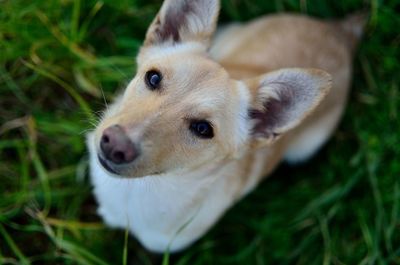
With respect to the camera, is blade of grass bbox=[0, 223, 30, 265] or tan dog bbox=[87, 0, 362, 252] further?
blade of grass bbox=[0, 223, 30, 265]

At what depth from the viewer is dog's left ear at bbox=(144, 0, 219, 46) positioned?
11.1ft

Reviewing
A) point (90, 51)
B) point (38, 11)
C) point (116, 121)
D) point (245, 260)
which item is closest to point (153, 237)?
point (245, 260)

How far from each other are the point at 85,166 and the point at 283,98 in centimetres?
209

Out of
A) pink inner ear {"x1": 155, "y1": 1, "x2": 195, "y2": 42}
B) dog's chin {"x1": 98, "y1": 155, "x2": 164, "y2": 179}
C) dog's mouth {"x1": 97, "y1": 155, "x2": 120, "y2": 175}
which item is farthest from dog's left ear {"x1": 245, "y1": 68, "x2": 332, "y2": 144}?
dog's mouth {"x1": 97, "y1": 155, "x2": 120, "y2": 175}

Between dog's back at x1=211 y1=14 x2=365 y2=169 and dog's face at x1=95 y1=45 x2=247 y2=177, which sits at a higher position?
dog's face at x1=95 y1=45 x2=247 y2=177

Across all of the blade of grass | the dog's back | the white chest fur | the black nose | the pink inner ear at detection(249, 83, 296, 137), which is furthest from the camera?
the dog's back

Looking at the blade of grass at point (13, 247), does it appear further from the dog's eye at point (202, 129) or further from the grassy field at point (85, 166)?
the dog's eye at point (202, 129)

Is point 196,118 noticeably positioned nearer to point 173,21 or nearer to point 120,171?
point 120,171

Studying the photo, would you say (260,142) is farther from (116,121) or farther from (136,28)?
(136,28)

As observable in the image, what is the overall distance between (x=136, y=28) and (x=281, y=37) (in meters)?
1.52

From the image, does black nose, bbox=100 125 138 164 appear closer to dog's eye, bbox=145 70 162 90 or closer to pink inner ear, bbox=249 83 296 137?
dog's eye, bbox=145 70 162 90

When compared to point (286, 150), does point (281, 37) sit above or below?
above

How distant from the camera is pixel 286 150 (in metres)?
4.82

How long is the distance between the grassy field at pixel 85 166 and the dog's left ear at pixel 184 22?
3.39 feet
